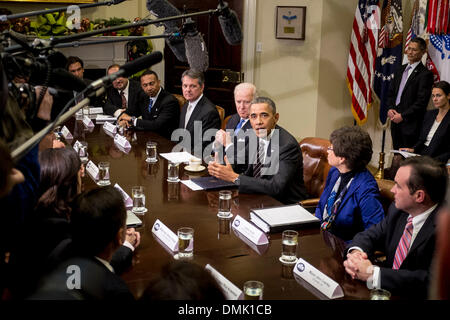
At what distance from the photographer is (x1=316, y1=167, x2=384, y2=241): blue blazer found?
2662 millimetres

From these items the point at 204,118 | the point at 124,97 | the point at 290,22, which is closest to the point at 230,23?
the point at 204,118

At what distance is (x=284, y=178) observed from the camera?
3.22 meters

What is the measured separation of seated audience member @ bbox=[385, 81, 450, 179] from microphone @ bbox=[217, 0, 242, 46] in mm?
3378

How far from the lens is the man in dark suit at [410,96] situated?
222 inches

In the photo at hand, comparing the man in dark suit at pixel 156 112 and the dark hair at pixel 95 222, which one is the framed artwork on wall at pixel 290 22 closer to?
the man in dark suit at pixel 156 112

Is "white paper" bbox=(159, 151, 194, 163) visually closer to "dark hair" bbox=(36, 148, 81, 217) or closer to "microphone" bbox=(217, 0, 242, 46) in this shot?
"microphone" bbox=(217, 0, 242, 46)

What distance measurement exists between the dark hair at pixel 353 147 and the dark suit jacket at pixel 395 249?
1.35 ft

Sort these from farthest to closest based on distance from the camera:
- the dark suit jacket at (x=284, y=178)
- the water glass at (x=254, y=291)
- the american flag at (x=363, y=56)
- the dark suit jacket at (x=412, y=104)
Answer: the american flag at (x=363, y=56) → the dark suit jacket at (x=412, y=104) → the dark suit jacket at (x=284, y=178) → the water glass at (x=254, y=291)

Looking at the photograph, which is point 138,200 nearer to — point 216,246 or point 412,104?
point 216,246

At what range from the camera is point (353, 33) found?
6.14m

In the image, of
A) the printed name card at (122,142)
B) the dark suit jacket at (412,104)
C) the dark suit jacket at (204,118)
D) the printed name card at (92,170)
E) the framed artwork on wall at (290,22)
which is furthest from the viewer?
the framed artwork on wall at (290,22)

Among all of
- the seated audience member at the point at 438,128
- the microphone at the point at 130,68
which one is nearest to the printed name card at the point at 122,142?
the microphone at the point at 130,68
